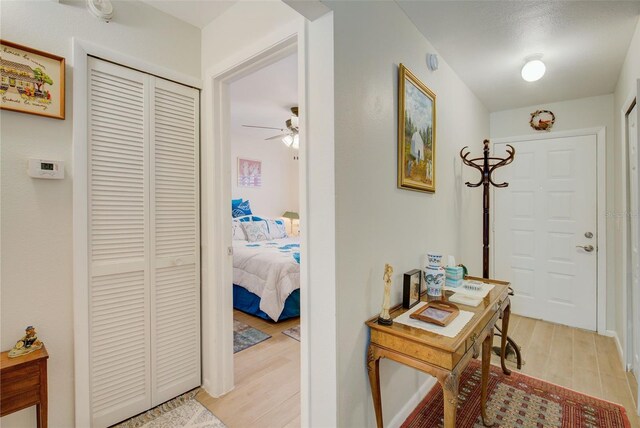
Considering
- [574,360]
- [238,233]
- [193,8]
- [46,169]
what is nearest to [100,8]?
[193,8]

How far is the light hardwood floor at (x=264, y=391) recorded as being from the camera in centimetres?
182

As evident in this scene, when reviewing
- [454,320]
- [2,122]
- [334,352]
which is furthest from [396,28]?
[2,122]

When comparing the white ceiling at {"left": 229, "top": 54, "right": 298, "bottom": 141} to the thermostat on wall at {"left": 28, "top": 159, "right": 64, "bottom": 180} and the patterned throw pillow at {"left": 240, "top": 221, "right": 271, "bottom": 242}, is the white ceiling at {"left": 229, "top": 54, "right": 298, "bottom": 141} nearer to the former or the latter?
the thermostat on wall at {"left": 28, "top": 159, "right": 64, "bottom": 180}

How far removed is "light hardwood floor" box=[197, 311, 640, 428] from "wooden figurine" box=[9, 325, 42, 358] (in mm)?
1006

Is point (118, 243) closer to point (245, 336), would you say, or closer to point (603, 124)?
point (245, 336)

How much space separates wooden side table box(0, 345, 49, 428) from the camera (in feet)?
4.20

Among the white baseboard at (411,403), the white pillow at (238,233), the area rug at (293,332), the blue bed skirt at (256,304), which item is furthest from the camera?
the white pillow at (238,233)

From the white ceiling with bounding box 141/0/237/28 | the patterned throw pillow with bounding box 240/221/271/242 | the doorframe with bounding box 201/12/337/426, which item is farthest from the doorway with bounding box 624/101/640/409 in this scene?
the patterned throw pillow with bounding box 240/221/271/242

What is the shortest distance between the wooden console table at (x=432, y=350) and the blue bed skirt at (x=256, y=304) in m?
1.81

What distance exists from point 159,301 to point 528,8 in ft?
9.42

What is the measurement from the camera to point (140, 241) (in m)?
1.83

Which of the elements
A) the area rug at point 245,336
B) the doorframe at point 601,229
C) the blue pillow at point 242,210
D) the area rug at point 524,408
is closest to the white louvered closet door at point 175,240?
the area rug at point 245,336

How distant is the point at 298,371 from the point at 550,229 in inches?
124

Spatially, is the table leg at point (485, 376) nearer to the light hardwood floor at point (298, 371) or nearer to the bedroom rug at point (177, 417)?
the light hardwood floor at point (298, 371)
